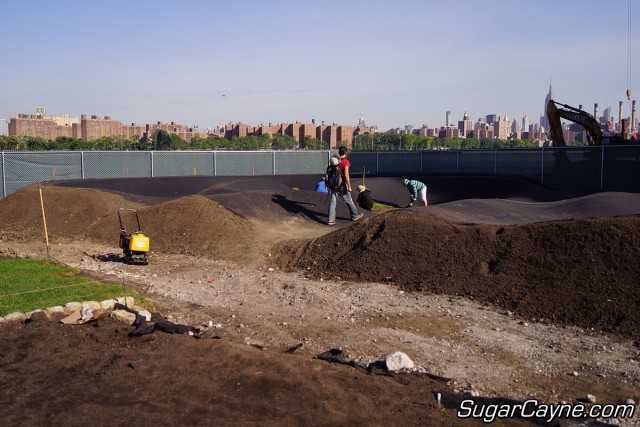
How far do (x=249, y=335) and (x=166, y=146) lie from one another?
51349mm

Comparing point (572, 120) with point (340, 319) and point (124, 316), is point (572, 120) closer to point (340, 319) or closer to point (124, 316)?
point (340, 319)

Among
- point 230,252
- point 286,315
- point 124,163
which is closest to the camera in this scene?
point 286,315

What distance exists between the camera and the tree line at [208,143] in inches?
1980

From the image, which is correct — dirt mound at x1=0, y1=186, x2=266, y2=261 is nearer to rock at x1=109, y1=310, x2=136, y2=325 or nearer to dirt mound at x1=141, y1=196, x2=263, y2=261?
dirt mound at x1=141, y1=196, x2=263, y2=261

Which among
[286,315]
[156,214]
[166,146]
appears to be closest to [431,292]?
[286,315]

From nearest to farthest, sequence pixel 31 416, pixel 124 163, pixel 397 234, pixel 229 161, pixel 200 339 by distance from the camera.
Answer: pixel 31 416 → pixel 200 339 → pixel 397 234 → pixel 124 163 → pixel 229 161

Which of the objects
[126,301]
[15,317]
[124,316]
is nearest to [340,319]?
[124,316]

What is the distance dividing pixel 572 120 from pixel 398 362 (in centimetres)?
2649

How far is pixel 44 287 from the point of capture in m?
11.0

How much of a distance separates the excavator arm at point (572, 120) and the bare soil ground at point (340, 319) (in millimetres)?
12021

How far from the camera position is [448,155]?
3322 cm

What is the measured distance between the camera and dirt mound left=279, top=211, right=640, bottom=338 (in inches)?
390

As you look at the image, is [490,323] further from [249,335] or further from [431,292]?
[249,335]

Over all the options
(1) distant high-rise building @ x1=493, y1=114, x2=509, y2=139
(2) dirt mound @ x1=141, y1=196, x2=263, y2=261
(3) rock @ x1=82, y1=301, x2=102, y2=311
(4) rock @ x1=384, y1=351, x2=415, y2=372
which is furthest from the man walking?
(1) distant high-rise building @ x1=493, y1=114, x2=509, y2=139
